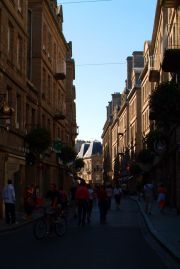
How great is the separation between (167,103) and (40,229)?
246 inches

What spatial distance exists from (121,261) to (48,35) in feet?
117

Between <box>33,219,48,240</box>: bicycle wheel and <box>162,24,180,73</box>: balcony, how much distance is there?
16078 mm

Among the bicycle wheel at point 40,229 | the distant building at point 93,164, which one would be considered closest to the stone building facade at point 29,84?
the bicycle wheel at point 40,229

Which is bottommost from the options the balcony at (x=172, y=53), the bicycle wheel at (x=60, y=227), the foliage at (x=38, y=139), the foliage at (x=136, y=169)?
the bicycle wheel at (x=60, y=227)

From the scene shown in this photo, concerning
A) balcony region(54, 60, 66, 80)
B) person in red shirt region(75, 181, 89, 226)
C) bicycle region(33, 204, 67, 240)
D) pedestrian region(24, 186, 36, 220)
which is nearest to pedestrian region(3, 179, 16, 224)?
person in red shirt region(75, 181, 89, 226)

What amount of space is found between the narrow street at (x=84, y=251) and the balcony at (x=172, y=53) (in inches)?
547

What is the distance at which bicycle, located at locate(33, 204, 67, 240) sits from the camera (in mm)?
17000

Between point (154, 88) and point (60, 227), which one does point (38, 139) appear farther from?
point (60, 227)

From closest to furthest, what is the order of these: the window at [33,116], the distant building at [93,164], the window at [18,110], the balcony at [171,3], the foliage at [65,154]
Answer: the window at [18,110]
the balcony at [171,3]
the window at [33,116]
the foliage at [65,154]
the distant building at [93,164]

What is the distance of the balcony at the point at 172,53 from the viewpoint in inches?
1225

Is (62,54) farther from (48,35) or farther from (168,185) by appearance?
(168,185)

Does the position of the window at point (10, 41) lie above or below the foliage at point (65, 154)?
above

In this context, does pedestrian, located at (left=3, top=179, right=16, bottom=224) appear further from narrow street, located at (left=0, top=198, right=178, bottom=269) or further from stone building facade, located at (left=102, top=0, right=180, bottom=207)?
stone building facade, located at (left=102, top=0, right=180, bottom=207)

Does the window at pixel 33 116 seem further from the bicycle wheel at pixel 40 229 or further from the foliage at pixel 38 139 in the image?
the bicycle wheel at pixel 40 229
